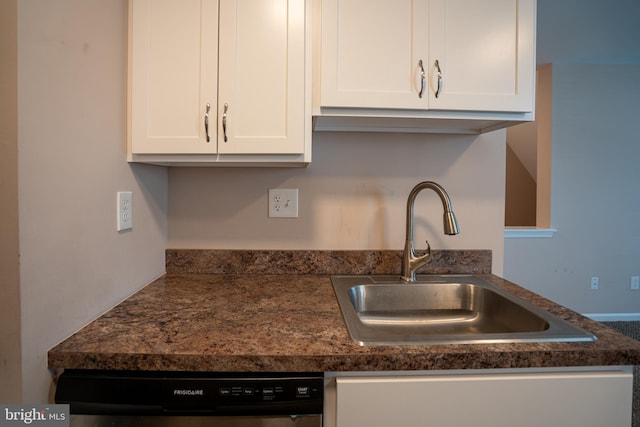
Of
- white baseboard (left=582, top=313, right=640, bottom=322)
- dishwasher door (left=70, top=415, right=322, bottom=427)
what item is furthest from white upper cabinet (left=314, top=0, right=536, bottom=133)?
white baseboard (left=582, top=313, right=640, bottom=322)

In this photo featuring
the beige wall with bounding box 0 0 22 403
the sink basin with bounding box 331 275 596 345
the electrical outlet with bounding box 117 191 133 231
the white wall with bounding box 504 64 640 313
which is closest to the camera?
the beige wall with bounding box 0 0 22 403

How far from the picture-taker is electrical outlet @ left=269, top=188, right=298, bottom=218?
1453 mm

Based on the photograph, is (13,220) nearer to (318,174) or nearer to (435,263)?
(318,174)

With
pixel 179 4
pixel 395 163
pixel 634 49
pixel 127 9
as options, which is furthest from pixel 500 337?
pixel 634 49

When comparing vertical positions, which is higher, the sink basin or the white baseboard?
the sink basin

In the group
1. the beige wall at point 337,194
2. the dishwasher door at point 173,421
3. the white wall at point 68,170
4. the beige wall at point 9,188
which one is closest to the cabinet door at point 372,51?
the beige wall at point 337,194

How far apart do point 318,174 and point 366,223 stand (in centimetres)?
28

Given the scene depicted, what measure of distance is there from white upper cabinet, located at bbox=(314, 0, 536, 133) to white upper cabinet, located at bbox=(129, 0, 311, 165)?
0.11 metres

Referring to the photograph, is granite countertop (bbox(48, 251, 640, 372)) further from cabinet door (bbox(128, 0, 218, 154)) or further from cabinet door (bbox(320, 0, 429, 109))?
cabinet door (bbox(320, 0, 429, 109))

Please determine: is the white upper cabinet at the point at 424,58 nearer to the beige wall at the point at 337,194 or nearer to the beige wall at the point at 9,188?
the beige wall at the point at 337,194

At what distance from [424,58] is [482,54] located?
190mm

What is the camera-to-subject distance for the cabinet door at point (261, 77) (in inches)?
42.8

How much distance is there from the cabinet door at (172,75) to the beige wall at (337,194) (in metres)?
0.35

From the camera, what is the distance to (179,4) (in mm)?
1086
